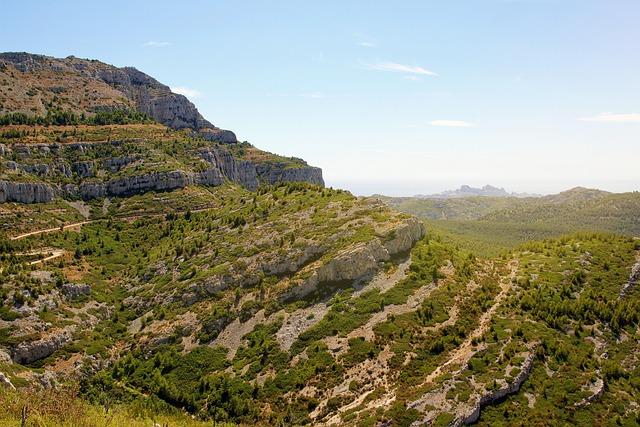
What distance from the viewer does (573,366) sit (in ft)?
201

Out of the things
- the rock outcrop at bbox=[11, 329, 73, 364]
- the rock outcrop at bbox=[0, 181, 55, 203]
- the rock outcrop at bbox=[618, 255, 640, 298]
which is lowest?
the rock outcrop at bbox=[11, 329, 73, 364]

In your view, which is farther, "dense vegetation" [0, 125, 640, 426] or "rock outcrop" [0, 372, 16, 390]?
"dense vegetation" [0, 125, 640, 426]

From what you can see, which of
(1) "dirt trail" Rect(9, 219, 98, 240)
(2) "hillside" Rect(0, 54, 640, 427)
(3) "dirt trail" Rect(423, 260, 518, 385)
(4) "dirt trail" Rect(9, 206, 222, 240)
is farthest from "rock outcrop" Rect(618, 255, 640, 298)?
(1) "dirt trail" Rect(9, 219, 98, 240)

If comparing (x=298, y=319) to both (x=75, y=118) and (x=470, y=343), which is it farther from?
(x=75, y=118)

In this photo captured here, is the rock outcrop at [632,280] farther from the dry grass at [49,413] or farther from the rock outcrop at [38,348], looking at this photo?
the rock outcrop at [38,348]

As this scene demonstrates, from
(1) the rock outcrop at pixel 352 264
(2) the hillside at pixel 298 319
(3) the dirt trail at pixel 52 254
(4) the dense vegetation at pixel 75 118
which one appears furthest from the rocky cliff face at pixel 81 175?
(1) the rock outcrop at pixel 352 264

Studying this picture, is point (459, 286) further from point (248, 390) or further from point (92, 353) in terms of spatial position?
point (92, 353)

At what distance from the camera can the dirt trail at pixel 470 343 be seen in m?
60.7

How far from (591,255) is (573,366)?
3897 centimetres

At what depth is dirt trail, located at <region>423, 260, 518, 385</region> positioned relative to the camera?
199 feet

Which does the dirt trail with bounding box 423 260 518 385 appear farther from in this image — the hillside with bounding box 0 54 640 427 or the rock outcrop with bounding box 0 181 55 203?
the rock outcrop with bounding box 0 181 55 203

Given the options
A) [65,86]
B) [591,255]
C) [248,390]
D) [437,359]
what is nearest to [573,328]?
[437,359]

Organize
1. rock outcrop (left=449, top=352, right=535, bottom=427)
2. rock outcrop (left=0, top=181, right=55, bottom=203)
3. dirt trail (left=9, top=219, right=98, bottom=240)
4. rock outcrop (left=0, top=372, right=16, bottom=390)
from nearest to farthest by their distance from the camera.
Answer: rock outcrop (left=449, top=352, right=535, bottom=427) → rock outcrop (left=0, top=372, right=16, bottom=390) → dirt trail (left=9, top=219, right=98, bottom=240) → rock outcrop (left=0, top=181, right=55, bottom=203)

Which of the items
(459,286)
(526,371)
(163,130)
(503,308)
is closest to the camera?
(526,371)
